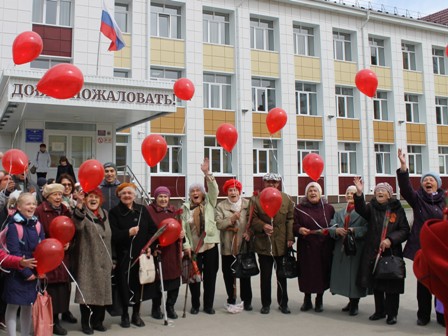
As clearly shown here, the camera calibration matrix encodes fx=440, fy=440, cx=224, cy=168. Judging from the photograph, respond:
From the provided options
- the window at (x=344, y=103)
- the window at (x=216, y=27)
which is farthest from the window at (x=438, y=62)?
the window at (x=216, y=27)

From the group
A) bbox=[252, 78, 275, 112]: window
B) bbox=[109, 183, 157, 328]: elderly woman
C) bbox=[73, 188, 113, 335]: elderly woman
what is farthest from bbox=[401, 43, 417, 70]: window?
bbox=[73, 188, 113, 335]: elderly woman

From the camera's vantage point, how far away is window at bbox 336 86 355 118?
22080 mm

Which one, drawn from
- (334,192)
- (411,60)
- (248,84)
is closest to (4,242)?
(248,84)

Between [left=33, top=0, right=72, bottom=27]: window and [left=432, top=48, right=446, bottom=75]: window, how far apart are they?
64.5 feet

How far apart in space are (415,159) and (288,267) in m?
20.9

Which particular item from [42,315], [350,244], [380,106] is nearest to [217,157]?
[380,106]

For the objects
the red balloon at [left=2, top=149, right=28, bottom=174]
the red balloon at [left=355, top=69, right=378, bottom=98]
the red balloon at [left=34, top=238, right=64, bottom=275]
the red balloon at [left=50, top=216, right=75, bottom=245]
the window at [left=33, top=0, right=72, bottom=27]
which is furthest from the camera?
the window at [left=33, top=0, right=72, bottom=27]

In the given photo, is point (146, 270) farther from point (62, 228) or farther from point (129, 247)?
point (62, 228)

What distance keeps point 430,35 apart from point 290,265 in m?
23.5

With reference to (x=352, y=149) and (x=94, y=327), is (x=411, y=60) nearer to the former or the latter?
(x=352, y=149)

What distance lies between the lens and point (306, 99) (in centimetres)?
2142

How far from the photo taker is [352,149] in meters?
22.2

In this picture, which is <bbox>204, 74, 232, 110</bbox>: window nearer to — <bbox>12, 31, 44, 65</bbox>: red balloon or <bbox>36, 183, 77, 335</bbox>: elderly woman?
<bbox>12, 31, 44, 65</bbox>: red balloon

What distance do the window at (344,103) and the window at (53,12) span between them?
13.0m
